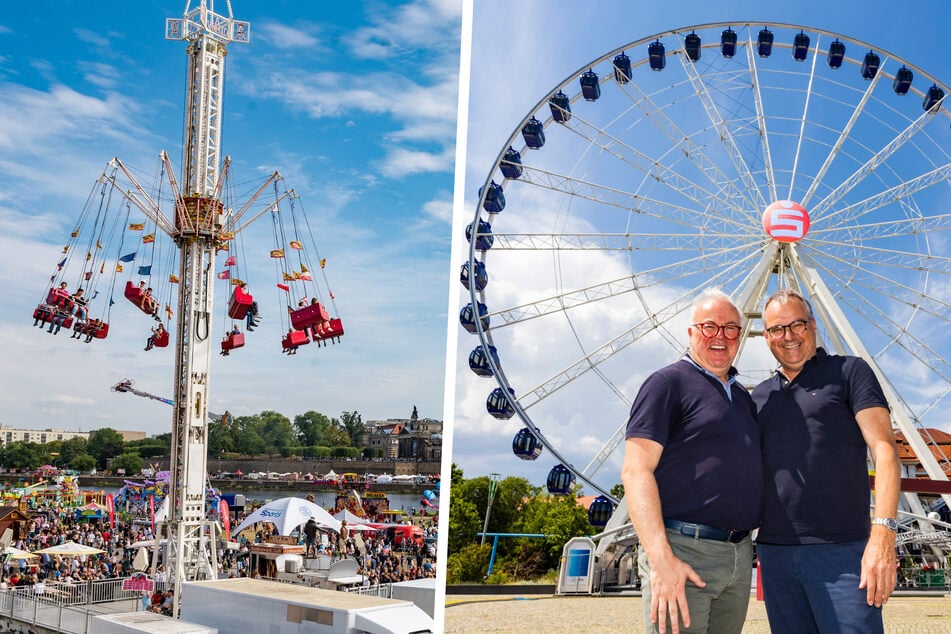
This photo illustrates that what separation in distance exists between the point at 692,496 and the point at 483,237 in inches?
388

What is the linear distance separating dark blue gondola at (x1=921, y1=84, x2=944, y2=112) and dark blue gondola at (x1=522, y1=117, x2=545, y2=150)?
5010mm

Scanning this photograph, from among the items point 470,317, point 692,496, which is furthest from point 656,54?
point 692,496

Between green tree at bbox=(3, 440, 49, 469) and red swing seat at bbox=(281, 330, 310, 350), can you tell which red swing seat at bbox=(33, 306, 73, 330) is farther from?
green tree at bbox=(3, 440, 49, 469)

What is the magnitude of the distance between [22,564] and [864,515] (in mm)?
19950

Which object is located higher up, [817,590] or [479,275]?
[479,275]

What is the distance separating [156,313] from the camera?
1714 centimetres

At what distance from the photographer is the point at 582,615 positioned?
11.7 meters

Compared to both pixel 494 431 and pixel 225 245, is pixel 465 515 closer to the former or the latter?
pixel 494 431

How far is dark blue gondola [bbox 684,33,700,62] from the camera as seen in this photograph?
12828 mm

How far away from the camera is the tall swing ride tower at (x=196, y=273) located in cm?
1404

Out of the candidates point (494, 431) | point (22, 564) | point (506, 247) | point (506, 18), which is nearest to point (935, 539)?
point (506, 247)

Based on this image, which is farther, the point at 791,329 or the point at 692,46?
the point at 692,46

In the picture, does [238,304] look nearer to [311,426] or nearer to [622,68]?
[622,68]

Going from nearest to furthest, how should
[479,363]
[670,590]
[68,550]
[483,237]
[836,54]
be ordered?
[670,590], [479,363], [483,237], [836,54], [68,550]
